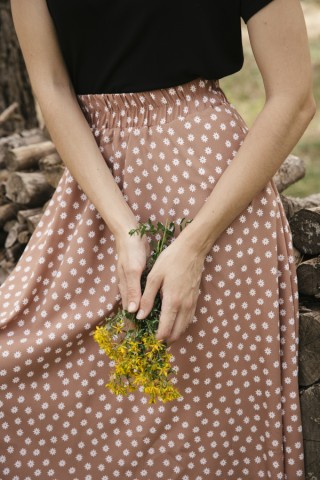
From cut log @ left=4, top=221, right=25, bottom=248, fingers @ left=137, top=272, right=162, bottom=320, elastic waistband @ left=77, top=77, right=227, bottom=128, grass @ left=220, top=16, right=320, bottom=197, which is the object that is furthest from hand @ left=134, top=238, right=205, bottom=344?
grass @ left=220, top=16, right=320, bottom=197

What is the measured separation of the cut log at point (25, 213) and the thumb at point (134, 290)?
1.58 metres

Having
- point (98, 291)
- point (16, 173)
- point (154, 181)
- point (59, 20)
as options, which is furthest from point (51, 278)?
point (16, 173)

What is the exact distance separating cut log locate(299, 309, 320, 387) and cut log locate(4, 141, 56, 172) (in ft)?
→ 5.66

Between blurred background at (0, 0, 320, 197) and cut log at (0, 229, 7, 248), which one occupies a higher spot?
blurred background at (0, 0, 320, 197)

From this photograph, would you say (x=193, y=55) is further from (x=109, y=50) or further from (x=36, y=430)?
(x=36, y=430)

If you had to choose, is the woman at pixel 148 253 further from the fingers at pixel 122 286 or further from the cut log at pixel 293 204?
the cut log at pixel 293 204

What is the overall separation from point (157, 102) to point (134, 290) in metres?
0.49

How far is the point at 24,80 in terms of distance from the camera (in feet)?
12.5

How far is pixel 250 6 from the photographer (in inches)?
59.3

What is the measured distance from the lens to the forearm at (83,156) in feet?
5.25

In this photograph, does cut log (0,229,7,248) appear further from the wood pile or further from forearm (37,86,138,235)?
forearm (37,86,138,235)

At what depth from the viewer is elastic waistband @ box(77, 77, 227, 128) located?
1663mm

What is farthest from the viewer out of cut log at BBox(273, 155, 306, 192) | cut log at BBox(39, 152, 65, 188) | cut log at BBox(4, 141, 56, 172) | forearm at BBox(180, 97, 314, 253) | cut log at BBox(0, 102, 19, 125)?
cut log at BBox(0, 102, 19, 125)

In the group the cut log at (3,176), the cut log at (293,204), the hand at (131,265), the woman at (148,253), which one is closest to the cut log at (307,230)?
the woman at (148,253)
